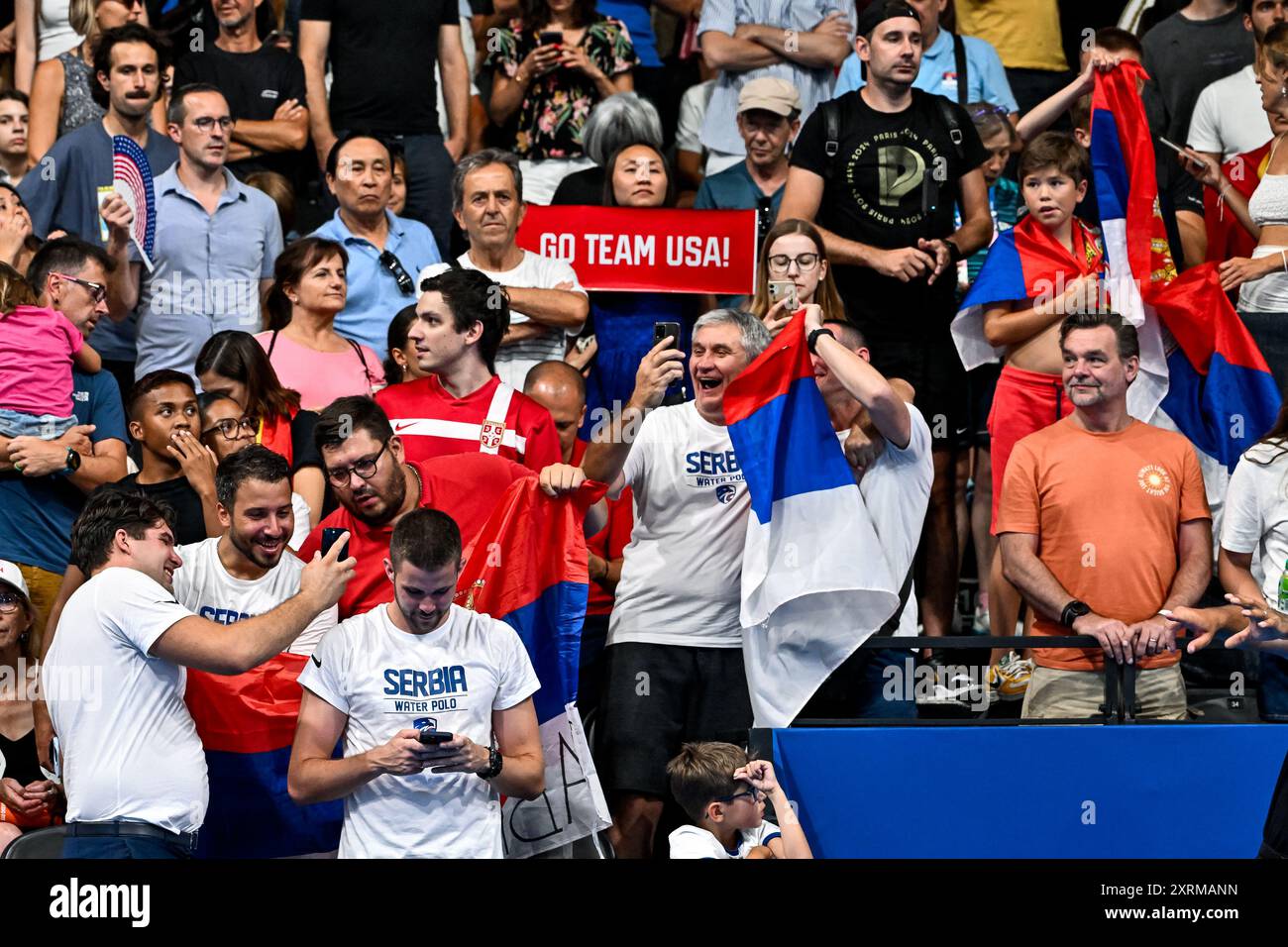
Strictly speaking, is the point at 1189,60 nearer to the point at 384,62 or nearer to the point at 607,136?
the point at 607,136

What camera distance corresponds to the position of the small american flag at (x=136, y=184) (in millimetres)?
8617

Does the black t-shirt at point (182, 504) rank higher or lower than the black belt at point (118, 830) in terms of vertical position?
higher

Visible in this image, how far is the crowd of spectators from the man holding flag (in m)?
0.02

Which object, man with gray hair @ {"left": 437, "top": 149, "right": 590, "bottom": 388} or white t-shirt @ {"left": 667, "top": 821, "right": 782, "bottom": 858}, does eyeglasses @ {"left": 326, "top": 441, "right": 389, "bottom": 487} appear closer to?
white t-shirt @ {"left": 667, "top": 821, "right": 782, "bottom": 858}

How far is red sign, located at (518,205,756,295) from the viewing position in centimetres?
892

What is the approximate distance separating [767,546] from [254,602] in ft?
5.93

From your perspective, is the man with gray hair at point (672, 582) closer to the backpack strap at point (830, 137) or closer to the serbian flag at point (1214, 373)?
the backpack strap at point (830, 137)

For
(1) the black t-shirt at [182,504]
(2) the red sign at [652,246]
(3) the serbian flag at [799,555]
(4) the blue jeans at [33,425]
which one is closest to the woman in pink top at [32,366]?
(4) the blue jeans at [33,425]

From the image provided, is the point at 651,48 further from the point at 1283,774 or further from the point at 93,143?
the point at 1283,774

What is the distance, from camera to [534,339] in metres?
8.95

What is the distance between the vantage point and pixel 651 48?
37.2 ft

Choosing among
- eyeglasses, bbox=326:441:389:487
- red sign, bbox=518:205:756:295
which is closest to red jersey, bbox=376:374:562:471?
eyeglasses, bbox=326:441:389:487

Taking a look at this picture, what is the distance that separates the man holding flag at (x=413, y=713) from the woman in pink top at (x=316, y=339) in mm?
2255
